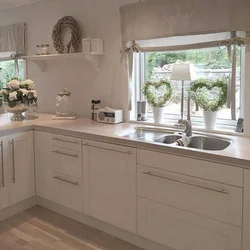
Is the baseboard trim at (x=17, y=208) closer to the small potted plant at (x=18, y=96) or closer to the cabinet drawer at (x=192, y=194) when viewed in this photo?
the small potted plant at (x=18, y=96)

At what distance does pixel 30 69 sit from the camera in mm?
4098

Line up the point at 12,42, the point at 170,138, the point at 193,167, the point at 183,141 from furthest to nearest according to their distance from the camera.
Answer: the point at 12,42
the point at 170,138
the point at 183,141
the point at 193,167

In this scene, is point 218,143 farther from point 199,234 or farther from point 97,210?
point 97,210

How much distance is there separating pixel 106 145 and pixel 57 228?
939 mm

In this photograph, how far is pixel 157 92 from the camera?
320cm

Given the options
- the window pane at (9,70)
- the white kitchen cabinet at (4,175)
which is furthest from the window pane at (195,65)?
the window pane at (9,70)

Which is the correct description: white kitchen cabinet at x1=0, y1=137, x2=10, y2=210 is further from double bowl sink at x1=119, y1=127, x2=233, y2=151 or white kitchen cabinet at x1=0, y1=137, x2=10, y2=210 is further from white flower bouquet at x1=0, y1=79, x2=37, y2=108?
double bowl sink at x1=119, y1=127, x2=233, y2=151

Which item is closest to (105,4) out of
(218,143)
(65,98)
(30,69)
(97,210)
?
(65,98)

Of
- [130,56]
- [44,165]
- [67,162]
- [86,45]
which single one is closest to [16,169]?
[44,165]

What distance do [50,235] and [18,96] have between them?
4.92 feet

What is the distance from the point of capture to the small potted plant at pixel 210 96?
274cm

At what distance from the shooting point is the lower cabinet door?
2080mm

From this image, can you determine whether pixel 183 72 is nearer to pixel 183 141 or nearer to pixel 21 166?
pixel 183 141

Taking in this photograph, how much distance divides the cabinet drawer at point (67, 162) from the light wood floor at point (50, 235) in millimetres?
476
